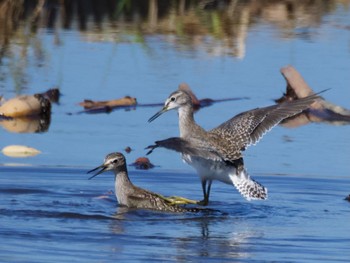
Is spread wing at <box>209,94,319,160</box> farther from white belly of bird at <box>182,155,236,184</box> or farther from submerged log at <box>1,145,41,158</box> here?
submerged log at <box>1,145,41,158</box>

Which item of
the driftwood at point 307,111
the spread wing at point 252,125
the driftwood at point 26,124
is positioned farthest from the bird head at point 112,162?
the driftwood at point 307,111

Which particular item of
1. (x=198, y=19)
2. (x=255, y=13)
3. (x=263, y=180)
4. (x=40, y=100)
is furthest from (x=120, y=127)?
(x=255, y=13)

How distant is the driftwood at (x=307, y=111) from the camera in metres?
13.0

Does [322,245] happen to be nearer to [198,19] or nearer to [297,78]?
[297,78]

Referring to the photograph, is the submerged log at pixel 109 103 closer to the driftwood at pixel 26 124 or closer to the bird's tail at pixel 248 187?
the driftwood at pixel 26 124

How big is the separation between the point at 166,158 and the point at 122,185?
1.43 meters

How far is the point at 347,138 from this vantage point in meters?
12.3

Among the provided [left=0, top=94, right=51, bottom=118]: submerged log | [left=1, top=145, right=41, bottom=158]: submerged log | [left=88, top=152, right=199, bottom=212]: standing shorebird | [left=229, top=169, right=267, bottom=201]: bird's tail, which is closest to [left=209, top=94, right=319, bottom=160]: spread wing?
[left=229, top=169, right=267, bottom=201]: bird's tail

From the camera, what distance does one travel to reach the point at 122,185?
10414mm

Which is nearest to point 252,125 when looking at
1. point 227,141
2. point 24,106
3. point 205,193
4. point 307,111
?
point 227,141

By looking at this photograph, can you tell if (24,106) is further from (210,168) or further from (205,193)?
(210,168)

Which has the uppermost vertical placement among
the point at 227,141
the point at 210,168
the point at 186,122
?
the point at 186,122

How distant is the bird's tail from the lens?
10070 mm

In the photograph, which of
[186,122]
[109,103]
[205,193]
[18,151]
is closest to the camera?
[205,193]
